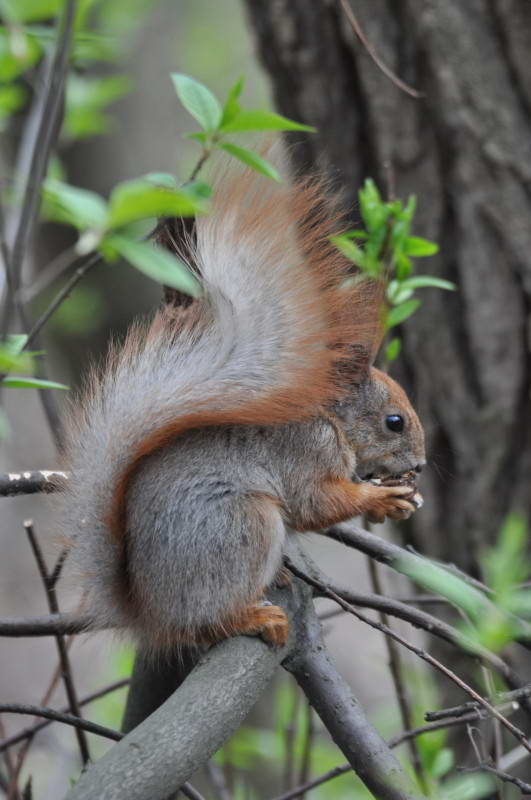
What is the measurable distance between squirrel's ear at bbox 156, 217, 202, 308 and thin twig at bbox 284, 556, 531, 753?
0.45 m

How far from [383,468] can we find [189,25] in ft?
15.5

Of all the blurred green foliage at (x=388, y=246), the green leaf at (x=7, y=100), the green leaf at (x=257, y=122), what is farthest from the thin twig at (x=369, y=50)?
the green leaf at (x=7, y=100)

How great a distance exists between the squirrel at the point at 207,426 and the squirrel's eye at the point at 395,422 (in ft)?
0.93

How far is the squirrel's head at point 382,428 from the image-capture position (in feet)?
5.96

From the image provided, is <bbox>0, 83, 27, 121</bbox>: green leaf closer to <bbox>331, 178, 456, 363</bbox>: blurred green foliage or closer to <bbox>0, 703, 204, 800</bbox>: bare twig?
<bbox>331, 178, 456, 363</bbox>: blurred green foliage

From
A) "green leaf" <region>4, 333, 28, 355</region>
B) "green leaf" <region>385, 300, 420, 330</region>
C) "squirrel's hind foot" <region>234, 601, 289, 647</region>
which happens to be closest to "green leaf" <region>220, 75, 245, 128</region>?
"green leaf" <region>4, 333, 28, 355</region>

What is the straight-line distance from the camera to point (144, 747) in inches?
38.8

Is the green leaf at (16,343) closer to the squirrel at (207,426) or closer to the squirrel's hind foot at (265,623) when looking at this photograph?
the squirrel at (207,426)

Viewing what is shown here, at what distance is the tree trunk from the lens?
217cm

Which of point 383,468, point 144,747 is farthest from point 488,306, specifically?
point 144,747

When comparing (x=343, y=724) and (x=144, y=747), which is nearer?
(x=144, y=747)

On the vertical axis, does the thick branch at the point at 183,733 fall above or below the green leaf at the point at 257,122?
below

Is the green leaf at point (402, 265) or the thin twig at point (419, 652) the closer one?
the thin twig at point (419, 652)

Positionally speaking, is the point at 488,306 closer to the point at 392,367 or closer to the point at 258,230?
the point at 392,367
